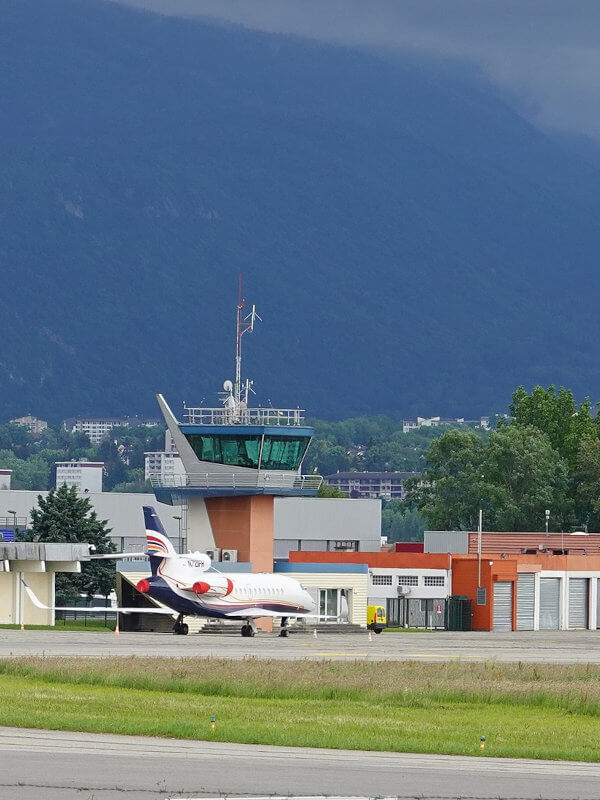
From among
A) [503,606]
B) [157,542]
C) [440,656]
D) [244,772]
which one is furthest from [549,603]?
[244,772]

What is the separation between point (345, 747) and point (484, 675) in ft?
62.9

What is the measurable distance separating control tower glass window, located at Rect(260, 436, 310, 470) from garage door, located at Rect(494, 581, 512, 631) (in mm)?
16236

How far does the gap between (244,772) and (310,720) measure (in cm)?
836

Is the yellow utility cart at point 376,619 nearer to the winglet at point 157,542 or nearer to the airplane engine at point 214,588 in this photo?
the airplane engine at point 214,588

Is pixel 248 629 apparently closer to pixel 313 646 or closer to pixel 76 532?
pixel 313 646

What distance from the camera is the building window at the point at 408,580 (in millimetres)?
101625

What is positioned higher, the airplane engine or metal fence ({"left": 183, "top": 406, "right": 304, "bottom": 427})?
metal fence ({"left": 183, "top": 406, "right": 304, "bottom": 427})

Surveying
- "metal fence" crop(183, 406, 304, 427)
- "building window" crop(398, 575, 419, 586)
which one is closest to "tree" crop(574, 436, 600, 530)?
"building window" crop(398, 575, 419, 586)

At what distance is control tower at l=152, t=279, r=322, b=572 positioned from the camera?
3570 inches

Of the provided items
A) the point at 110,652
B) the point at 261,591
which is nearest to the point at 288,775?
the point at 110,652

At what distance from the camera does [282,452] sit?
91812mm

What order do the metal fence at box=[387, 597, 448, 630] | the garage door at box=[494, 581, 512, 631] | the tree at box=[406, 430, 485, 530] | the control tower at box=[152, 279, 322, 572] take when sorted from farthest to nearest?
the tree at box=[406, 430, 485, 530] → the metal fence at box=[387, 597, 448, 630] → the garage door at box=[494, 581, 512, 631] → the control tower at box=[152, 279, 322, 572]

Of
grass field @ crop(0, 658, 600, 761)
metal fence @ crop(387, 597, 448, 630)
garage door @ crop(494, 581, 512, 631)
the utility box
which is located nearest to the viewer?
grass field @ crop(0, 658, 600, 761)

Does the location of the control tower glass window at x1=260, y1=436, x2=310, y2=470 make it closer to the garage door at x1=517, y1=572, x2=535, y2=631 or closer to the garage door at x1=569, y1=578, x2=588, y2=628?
the garage door at x1=517, y1=572, x2=535, y2=631
